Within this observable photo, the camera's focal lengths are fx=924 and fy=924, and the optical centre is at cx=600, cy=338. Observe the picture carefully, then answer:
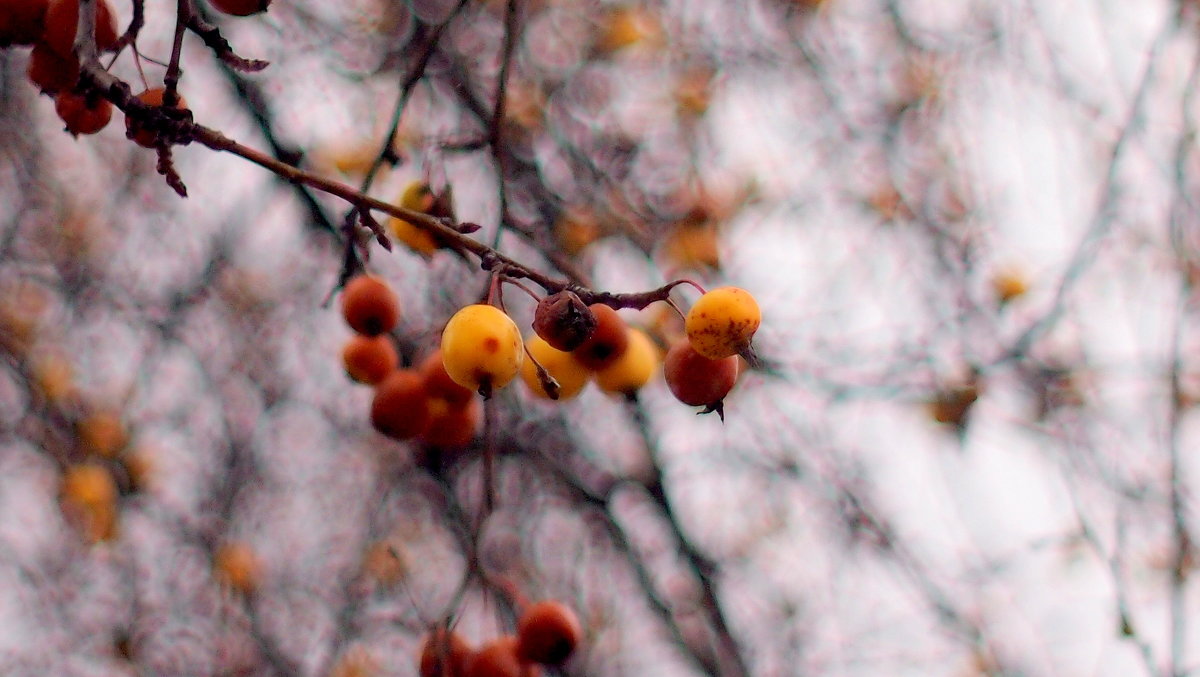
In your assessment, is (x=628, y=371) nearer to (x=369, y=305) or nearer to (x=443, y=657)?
(x=369, y=305)

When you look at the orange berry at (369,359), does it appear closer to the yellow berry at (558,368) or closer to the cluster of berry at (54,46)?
the yellow berry at (558,368)

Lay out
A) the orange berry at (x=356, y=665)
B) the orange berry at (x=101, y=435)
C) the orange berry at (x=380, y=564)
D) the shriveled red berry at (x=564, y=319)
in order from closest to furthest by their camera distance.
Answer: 1. the shriveled red berry at (x=564, y=319)
2. the orange berry at (x=101, y=435)
3. the orange berry at (x=356, y=665)
4. the orange berry at (x=380, y=564)

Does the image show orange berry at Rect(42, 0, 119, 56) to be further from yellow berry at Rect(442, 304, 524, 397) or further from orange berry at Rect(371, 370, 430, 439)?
orange berry at Rect(371, 370, 430, 439)

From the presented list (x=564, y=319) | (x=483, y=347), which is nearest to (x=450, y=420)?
A: (x=483, y=347)

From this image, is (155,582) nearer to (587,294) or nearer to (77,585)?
(77,585)

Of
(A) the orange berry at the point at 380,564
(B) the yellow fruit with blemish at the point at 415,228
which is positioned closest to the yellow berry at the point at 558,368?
(B) the yellow fruit with blemish at the point at 415,228

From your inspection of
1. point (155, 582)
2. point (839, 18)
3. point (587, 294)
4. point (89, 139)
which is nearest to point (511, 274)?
point (587, 294)
